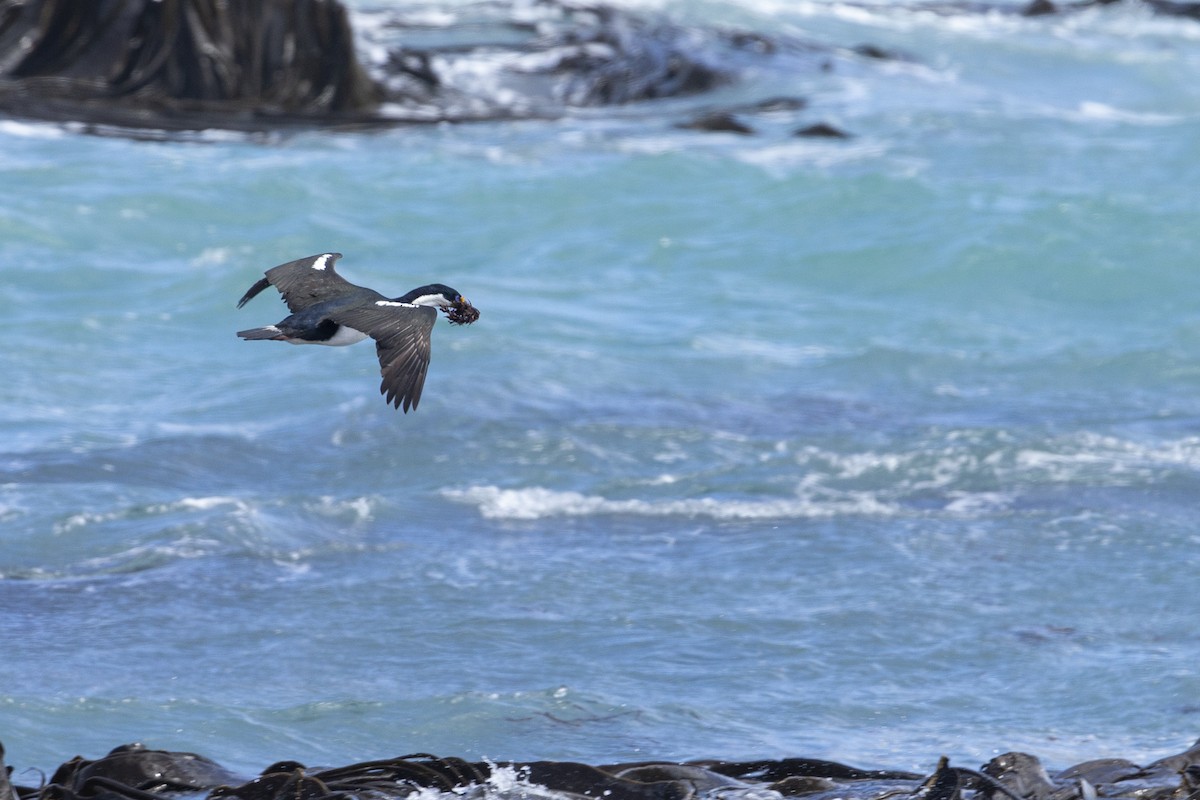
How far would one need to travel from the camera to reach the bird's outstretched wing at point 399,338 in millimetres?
4812

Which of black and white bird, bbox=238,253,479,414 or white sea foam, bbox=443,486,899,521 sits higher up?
black and white bird, bbox=238,253,479,414

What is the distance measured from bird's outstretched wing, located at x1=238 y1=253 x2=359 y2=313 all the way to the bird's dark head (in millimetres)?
374

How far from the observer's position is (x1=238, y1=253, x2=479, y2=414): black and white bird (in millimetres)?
4863

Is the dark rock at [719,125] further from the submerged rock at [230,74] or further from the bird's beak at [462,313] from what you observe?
the bird's beak at [462,313]

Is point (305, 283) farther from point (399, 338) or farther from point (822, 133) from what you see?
point (822, 133)

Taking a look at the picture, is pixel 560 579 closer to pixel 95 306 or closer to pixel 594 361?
pixel 594 361

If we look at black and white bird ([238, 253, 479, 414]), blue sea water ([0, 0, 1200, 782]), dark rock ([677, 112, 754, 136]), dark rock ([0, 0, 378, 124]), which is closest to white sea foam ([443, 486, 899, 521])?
blue sea water ([0, 0, 1200, 782])

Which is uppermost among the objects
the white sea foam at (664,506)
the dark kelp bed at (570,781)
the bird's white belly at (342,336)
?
the bird's white belly at (342,336)

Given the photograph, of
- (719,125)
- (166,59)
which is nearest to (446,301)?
(166,59)

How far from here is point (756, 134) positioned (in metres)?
19.2

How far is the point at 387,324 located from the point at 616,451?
4.59 m

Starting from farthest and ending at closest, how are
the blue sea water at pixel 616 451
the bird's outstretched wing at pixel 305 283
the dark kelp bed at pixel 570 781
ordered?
the blue sea water at pixel 616 451 → the bird's outstretched wing at pixel 305 283 → the dark kelp bed at pixel 570 781

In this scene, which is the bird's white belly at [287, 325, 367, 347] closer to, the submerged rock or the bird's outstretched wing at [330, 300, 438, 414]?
the bird's outstretched wing at [330, 300, 438, 414]

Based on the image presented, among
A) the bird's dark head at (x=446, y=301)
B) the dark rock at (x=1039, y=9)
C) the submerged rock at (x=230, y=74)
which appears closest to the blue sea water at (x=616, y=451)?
the submerged rock at (x=230, y=74)
